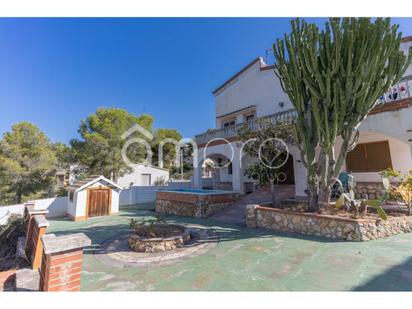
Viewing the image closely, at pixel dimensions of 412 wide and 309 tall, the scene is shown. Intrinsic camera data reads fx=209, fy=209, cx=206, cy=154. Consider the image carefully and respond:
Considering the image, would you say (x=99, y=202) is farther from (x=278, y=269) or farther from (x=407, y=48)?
(x=407, y=48)

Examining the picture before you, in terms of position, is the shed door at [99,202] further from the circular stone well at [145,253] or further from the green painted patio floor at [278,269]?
the green painted patio floor at [278,269]

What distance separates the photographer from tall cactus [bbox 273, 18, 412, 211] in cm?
718

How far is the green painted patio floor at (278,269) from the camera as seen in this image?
165 inches

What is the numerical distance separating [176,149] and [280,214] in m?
29.6

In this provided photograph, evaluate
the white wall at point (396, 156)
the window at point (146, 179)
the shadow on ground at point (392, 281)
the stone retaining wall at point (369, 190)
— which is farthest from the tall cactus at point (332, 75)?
the window at point (146, 179)

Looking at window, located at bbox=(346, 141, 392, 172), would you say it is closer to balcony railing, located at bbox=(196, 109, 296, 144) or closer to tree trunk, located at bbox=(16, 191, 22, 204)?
balcony railing, located at bbox=(196, 109, 296, 144)

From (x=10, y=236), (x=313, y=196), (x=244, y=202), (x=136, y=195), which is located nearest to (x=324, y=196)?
(x=313, y=196)

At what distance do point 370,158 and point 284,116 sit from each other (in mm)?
5174

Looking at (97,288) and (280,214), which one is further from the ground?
(280,214)

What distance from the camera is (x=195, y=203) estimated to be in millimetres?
12477

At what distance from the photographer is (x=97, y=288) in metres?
4.41

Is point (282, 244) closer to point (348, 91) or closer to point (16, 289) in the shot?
point (348, 91)

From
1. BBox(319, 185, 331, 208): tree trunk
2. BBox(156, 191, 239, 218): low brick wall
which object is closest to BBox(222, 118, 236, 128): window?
BBox(156, 191, 239, 218): low brick wall
